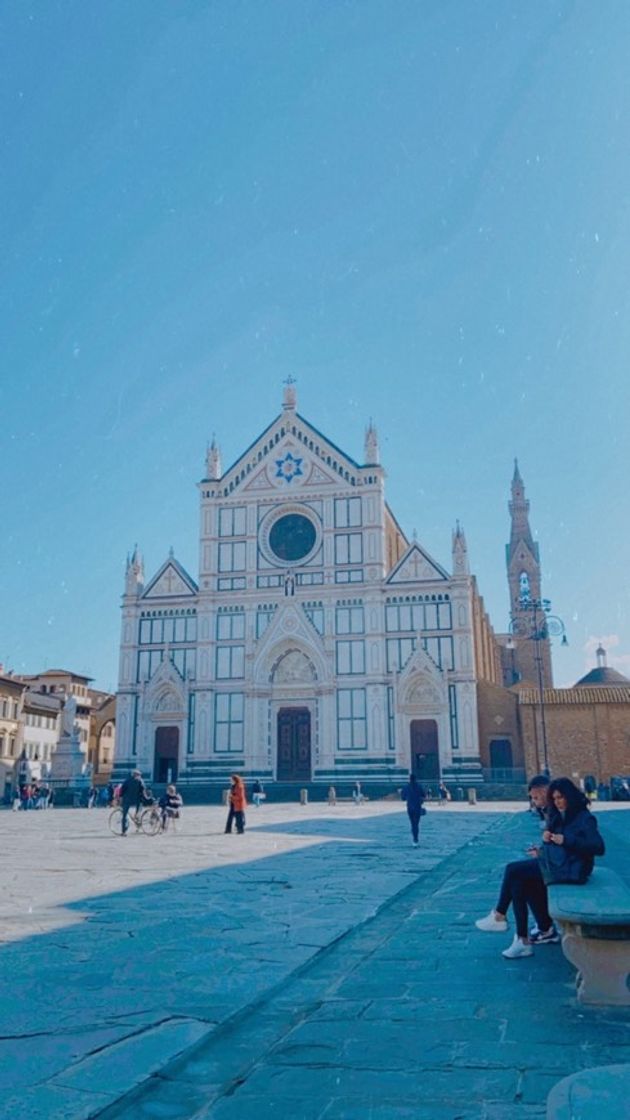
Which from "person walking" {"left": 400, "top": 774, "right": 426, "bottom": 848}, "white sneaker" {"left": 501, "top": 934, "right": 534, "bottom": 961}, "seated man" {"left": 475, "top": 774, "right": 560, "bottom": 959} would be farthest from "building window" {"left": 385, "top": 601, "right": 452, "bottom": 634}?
"white sneaker" {"left": 501, "top": 934, "right": 534, "bottom": 961}

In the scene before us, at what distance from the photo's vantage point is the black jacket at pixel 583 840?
5898mm

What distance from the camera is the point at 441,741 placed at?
139 ft

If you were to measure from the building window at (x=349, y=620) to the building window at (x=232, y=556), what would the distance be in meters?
6.21

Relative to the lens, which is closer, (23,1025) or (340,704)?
(23,1025)

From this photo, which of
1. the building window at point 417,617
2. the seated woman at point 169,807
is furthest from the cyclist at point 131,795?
the building window at point 417,617

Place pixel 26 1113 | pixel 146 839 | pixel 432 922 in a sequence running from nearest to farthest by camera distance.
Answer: pixel 26 1113 → pixel 432 922 → pixel 146 839

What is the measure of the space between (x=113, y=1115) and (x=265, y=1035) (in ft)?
4.11

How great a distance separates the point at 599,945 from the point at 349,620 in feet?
131

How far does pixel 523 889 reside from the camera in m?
6.57

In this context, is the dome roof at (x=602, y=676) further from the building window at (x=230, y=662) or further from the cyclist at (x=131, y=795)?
the cyclist at (x=131, y=795)

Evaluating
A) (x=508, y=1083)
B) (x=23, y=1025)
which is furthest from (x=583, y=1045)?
(x=23, y=1025)

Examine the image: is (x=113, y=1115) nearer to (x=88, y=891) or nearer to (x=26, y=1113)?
(x=26, y=1113)

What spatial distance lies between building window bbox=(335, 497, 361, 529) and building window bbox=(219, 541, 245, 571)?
5.58 meters

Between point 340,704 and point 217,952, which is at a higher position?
point 340,704
